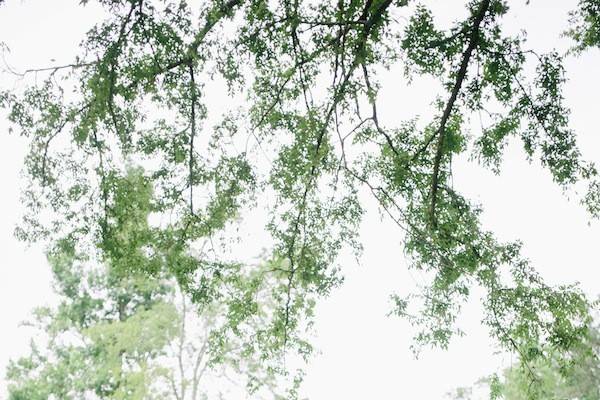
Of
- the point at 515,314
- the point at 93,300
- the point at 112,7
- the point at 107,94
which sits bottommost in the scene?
the point at 515,314

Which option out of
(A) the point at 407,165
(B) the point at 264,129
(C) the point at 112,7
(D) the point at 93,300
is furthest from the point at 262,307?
(C) the point at 112,7

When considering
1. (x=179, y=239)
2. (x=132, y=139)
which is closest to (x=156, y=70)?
(x=132, y=139)

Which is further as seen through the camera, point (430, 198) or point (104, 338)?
point (104, 338)

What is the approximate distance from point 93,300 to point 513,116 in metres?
15.3

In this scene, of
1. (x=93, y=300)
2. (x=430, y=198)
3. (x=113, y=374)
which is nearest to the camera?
(x=430, y=198)

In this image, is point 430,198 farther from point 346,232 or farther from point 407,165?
point 346,232

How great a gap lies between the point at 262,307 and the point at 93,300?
260 inches

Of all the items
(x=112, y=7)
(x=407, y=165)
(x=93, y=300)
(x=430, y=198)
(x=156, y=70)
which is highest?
(x=93, y=300)

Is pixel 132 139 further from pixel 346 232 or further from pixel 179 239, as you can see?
pixel 346 232

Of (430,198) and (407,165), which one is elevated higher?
(407,165)

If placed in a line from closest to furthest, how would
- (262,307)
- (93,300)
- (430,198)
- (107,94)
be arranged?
1. (107,94)
2. (430,198)
3. (262,307)
4. (93,300)

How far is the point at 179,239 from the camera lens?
7.75m

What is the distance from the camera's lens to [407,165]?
673cm

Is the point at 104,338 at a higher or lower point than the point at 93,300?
lower
